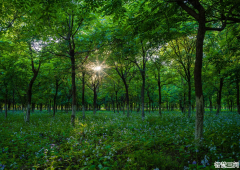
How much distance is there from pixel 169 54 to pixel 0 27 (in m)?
17.6

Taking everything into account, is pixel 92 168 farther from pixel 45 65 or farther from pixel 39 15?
pixel 45 65

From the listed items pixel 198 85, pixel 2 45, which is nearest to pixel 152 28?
pixel 198 85

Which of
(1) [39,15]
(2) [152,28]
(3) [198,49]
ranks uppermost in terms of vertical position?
(2) [152,28]

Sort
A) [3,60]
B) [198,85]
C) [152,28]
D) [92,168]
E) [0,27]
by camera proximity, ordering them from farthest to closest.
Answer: [3,60]
[0,27]
[152,28]
[198,85]
[92,168]

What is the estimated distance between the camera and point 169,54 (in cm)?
1752

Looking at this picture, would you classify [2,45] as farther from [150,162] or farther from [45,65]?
[150,162]

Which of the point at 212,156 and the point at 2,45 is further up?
the point at 2,45

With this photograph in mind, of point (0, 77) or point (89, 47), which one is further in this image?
point (0, 77)

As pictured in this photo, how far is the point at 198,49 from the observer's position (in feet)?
18.6

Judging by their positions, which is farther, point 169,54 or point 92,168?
point 169,54

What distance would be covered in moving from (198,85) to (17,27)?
42.9 ft

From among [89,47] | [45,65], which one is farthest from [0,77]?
[89,47]

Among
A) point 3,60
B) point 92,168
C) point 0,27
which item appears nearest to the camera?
point 92,168

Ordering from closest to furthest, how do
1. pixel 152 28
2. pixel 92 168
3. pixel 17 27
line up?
→ pixel 92 168 < pixel 152 28 < pixel 17 27
